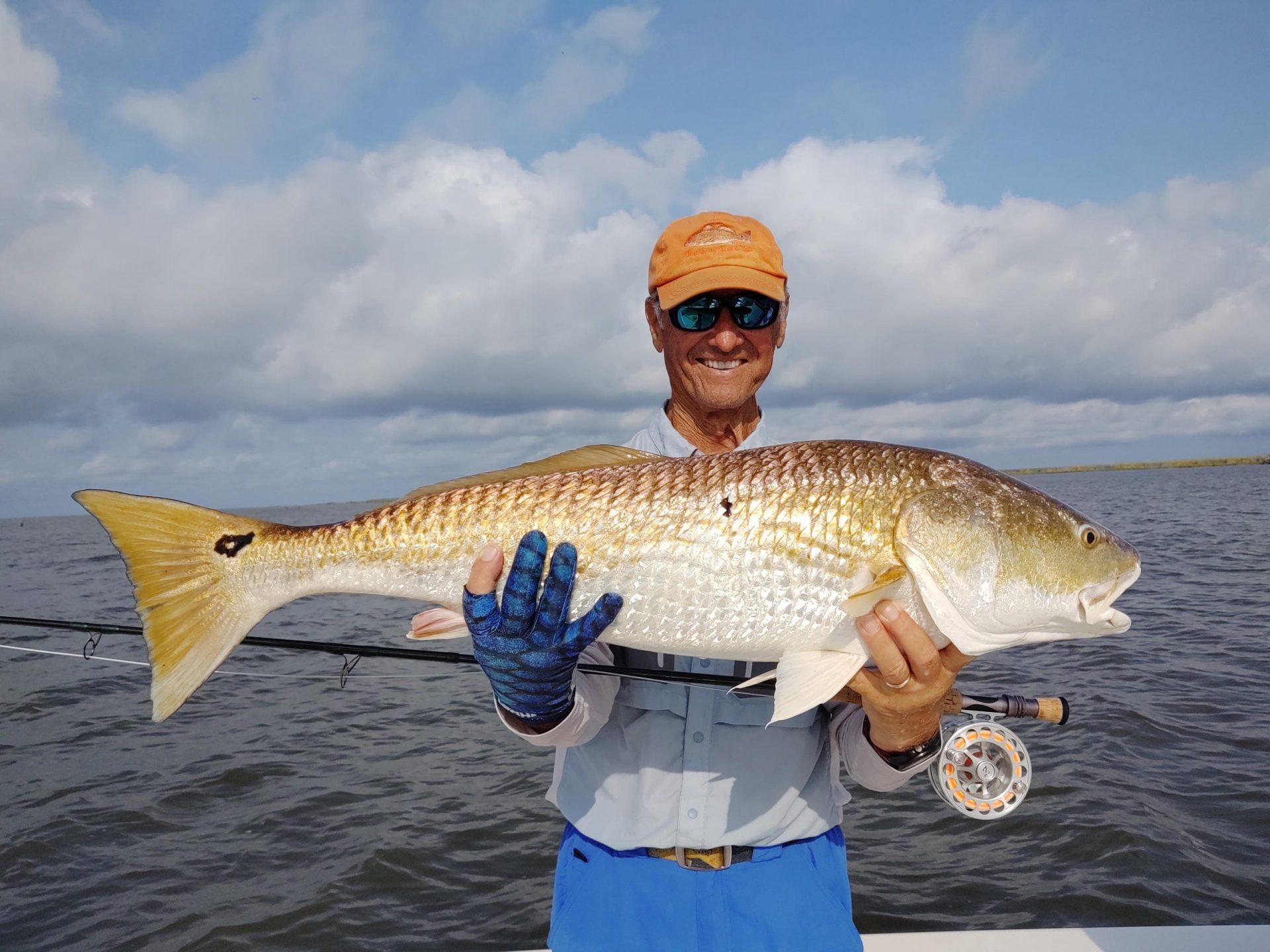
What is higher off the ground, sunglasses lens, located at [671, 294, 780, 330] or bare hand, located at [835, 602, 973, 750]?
sunglasses lens, located at [671, 294, 780, 330]

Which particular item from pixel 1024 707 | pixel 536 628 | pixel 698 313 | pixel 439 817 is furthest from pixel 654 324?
pixel 439 817

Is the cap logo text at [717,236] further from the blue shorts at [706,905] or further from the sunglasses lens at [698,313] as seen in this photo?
the blue shorts at [706,905]

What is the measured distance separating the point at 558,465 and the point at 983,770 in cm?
288

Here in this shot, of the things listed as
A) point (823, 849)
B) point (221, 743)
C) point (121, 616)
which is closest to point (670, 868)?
point (823, 849)

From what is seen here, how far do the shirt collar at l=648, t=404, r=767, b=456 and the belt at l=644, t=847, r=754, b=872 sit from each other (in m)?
1.51

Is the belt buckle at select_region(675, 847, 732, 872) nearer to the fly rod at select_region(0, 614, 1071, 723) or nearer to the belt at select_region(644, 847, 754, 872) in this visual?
the belt at select_region(644, 847, 754, 872)

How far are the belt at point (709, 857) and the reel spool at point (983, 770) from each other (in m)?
1.79

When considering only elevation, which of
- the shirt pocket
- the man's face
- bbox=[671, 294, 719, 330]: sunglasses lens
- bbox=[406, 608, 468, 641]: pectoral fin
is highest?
bbox=[671, 294, 719, 330]: sunglasses lens

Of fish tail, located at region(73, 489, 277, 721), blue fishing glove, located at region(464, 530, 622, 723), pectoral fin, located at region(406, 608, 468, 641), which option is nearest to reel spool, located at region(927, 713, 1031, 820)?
blue fishing glove, located at region(464, 530, 622, 723)

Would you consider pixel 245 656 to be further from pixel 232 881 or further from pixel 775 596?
pixel 775 596

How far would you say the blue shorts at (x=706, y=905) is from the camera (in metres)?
2.47

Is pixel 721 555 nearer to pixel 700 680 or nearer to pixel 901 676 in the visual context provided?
pixel 700 680

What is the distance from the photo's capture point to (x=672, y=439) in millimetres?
3262

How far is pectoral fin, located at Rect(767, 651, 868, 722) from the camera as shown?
92.5 inches
